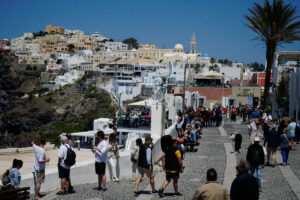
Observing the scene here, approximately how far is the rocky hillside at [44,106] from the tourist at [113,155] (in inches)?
3056

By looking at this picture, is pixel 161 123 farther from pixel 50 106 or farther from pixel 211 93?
pixel 50 106

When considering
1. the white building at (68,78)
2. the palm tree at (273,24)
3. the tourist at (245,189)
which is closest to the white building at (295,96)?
the palm tree at (273,24)

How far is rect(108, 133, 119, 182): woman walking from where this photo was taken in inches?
429

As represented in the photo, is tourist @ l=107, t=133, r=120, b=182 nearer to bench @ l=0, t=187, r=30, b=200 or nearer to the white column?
bench @ l=0, t=187, r=30, b=200

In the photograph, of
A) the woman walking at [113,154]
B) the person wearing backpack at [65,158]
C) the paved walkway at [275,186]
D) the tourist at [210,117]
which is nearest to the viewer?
the person wearing backpack at [65,158]

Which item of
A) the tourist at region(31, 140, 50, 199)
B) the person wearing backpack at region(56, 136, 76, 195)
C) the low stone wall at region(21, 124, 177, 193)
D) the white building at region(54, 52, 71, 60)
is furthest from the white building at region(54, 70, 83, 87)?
the person wearing backpack at region(56, 136, 76, 195)

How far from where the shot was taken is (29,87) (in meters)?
162

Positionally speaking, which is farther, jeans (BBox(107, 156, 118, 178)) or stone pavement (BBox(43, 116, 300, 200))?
jeans (BBox(107, 156, 118, 178))

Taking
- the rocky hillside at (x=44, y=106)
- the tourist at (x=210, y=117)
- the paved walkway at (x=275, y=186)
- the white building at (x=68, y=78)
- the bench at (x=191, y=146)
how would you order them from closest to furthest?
1. the paved walkway at (x=275, y=186)
2. the bench at (x=191, y=146)
3. the tourist at (x=210, y=117)
4. the rocky hillside at (x=44, y=106)
5. the white building at (x=68, y=78)

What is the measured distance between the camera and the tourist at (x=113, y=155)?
10898mm

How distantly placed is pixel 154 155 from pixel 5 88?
142333 millimetres

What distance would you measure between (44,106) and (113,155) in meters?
117

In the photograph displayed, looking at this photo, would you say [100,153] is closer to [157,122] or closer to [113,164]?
[113,164]

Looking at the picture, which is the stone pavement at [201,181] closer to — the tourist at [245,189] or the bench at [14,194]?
the bench at [14,194]
